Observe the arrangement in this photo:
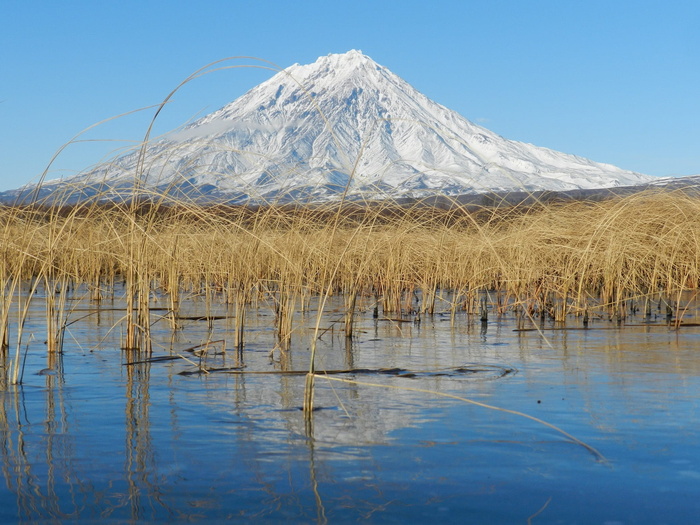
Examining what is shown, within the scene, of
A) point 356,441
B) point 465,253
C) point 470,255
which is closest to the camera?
point 356,441

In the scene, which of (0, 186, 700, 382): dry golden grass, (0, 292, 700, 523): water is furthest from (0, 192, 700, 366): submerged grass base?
(0, 292, 700, 523): water

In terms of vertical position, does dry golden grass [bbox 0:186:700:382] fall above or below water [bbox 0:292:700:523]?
above

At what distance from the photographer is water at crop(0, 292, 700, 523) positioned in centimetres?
218

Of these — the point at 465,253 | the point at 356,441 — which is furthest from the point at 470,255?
the point at 356,441

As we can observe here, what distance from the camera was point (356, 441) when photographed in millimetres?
2828

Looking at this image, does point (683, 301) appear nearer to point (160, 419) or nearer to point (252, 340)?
point (252, 340)

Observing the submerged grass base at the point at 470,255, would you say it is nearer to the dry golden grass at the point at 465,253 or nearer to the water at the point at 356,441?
the dry golden grass at the point at 465,253

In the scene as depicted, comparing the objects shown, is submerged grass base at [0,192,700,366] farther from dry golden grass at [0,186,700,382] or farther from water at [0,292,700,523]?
water at [0,292,700,523]

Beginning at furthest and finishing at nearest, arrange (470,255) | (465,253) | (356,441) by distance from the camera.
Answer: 1. (470,255)
2. (465,253)
3. (356,441)

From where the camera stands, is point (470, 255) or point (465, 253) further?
point (470, 255)

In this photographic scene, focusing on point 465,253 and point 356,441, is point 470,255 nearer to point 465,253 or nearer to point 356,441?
point 465,253

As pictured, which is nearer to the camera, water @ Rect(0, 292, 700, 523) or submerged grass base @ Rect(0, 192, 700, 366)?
water @ Rect(0, 292, 700, 523)

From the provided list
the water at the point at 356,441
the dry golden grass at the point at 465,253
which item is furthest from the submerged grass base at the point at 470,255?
the water at the point at 356,441

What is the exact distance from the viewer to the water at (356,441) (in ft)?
7.15
